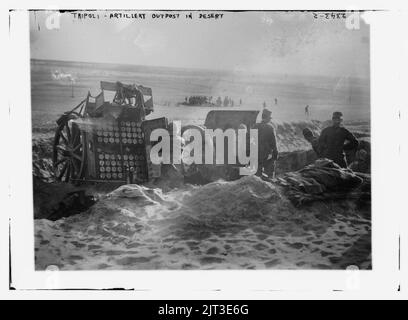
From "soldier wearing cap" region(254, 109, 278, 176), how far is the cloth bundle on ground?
0.12 m

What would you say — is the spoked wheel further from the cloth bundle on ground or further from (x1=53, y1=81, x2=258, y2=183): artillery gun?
the cloth bundle on ground

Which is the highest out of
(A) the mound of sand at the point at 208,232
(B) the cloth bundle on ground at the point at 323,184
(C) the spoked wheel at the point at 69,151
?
(C) the spoked wheel at the point at 69,151

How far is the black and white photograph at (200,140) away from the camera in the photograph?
285 cm

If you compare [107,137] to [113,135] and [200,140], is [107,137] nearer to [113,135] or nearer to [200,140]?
Result: [113,135]

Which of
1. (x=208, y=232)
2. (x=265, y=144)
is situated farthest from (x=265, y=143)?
(x=208, y=232)

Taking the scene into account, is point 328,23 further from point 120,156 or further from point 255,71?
point 120,156

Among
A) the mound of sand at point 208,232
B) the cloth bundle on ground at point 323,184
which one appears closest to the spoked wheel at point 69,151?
the mound of sand at point 208,232

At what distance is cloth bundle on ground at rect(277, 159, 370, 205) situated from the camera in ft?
9.49

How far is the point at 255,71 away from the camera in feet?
9.45

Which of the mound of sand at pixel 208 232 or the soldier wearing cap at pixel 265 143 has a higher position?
the soldier wearing cap at pixel 265 143

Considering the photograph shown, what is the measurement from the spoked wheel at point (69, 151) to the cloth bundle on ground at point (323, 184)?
1109 millimetres

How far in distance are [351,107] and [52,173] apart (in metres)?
1.69

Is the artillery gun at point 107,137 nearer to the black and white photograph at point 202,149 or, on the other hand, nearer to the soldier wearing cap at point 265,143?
the black and white photograph at point 202,149
